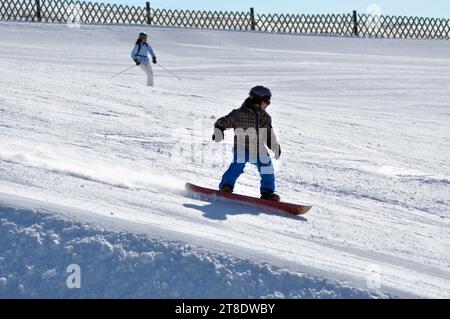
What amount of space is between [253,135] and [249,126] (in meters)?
0.09

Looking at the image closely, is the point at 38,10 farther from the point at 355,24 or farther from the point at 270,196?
the point at 270,196

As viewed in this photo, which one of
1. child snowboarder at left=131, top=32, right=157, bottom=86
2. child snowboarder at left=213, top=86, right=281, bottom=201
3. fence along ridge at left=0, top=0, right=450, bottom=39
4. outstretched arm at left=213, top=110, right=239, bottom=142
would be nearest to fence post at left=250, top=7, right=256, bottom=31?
fence along ridge at left=0, top=0, right=450, bottom=39

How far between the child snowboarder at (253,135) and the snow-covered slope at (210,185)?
43cm

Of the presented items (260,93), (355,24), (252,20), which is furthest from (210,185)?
(355,24)

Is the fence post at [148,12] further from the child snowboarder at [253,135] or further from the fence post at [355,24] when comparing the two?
the child snowboarder at [253,135]

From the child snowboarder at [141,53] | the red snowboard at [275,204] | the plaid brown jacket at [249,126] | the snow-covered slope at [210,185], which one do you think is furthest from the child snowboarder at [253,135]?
the child snowboarder at [141,53]

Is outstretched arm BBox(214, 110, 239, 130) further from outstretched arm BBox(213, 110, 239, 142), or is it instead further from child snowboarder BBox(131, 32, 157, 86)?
child snowboarder BBox(131, 32, 157, 86)

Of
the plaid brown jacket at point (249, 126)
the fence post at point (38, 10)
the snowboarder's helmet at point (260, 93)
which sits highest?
the snowboarder's helmet at point (260, 93)

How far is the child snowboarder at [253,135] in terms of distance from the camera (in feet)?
26.3

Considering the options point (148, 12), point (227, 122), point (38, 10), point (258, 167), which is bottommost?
point (38, 10)

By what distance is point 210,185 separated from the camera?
929 cm

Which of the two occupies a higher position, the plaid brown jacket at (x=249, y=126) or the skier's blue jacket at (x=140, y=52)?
the plaid brown jacket at (x=249, y=126)

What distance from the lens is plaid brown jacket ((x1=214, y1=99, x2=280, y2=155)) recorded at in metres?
8.04

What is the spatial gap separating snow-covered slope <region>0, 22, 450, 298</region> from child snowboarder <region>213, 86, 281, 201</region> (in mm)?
433
